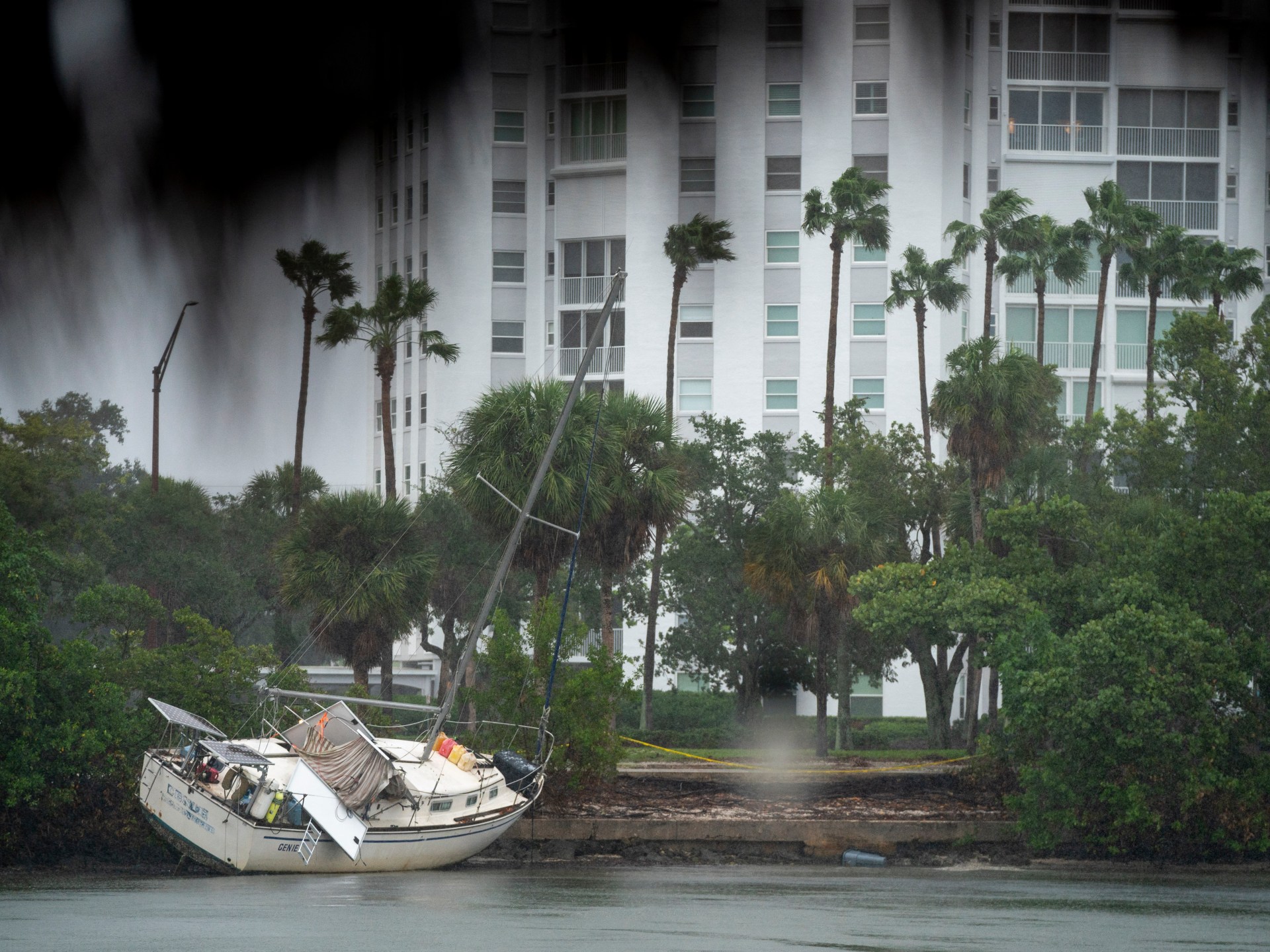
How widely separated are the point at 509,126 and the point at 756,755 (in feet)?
134

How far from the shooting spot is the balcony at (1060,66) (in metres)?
79.2

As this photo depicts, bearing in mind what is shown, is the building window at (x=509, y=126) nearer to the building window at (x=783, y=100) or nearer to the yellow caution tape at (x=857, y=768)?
the building window at (x=783, y=100)

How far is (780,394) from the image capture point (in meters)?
76.7

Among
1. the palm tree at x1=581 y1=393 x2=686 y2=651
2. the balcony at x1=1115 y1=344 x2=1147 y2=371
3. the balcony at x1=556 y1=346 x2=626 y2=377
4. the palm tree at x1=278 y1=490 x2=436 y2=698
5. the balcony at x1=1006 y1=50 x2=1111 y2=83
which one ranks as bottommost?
the palm tree at x1=278 y1=490 x2=436 y2=698

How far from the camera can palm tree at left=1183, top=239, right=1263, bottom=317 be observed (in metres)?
67.5

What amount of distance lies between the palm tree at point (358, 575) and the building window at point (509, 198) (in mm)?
31430

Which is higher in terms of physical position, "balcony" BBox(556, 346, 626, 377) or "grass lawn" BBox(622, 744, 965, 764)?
"balcony" BBox(556, 346, 626, 377)

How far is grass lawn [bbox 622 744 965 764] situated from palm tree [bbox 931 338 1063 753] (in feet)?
5.44

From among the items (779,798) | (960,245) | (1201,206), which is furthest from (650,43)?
(779,798)

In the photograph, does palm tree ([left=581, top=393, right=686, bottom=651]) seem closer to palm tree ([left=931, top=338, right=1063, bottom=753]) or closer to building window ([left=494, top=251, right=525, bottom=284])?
palm tree ([left=931, top=338, right=1063, bottom=753])

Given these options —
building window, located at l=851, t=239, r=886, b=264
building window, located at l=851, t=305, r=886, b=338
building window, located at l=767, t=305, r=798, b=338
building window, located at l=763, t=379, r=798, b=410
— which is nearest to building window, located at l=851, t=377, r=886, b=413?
building window, located at l=851, t=305, r=886, b=338

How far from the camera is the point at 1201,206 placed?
79875mm

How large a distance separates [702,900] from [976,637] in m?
19.7

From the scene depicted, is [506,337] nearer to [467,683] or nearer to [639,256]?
[639,256]
